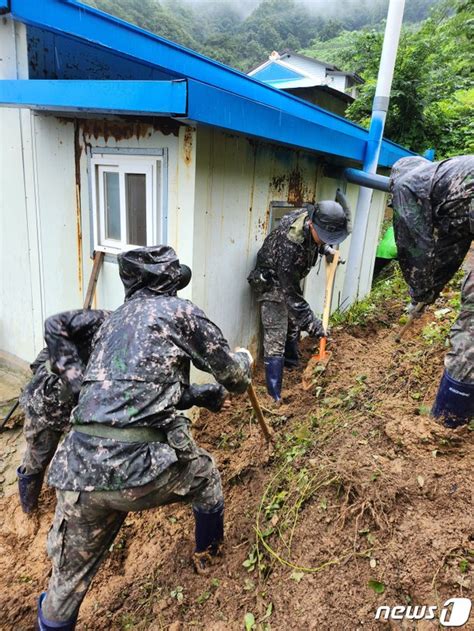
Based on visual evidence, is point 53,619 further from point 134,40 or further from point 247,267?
point 134,40

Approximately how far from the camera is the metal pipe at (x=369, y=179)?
458 cm

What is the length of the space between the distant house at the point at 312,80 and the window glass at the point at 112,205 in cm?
1208

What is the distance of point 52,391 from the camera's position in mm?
2816

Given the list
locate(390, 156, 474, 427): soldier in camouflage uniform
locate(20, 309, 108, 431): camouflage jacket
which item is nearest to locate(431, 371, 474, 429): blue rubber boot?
locate(390, 156, 474, 427): soldier in camouflage uniform

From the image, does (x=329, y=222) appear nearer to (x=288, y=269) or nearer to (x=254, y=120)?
(x=288, y=269)

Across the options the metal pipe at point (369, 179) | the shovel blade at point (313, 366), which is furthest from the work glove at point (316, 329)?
the metal pipe at point (369, 179)

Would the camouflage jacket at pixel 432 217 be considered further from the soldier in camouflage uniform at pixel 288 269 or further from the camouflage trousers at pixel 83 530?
the camouflage trousers at pixel 83 530

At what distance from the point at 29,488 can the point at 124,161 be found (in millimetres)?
2813

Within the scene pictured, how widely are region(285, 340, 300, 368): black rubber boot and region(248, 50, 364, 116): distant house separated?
459 inches

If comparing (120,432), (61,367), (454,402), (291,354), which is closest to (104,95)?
(61,367)

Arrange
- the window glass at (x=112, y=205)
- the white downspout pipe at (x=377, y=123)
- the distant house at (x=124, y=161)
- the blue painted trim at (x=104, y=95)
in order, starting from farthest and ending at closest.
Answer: the white downspout pipe at (x=377, y=123) → the window glass at (x=112, y=205) → the distant house at (x=124, y=161) → the blue painted trim at (x=104, y=95)

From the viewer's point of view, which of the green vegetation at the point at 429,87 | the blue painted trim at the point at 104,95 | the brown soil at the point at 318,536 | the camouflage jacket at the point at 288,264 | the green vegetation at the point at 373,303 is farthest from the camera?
the green vegetation at the point at 429,87

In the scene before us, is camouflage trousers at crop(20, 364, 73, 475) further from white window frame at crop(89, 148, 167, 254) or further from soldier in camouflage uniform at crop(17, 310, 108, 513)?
white window frame at crop(89, 148, 167, 254)

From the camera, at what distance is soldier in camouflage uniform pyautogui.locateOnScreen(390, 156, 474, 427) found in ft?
8.48
